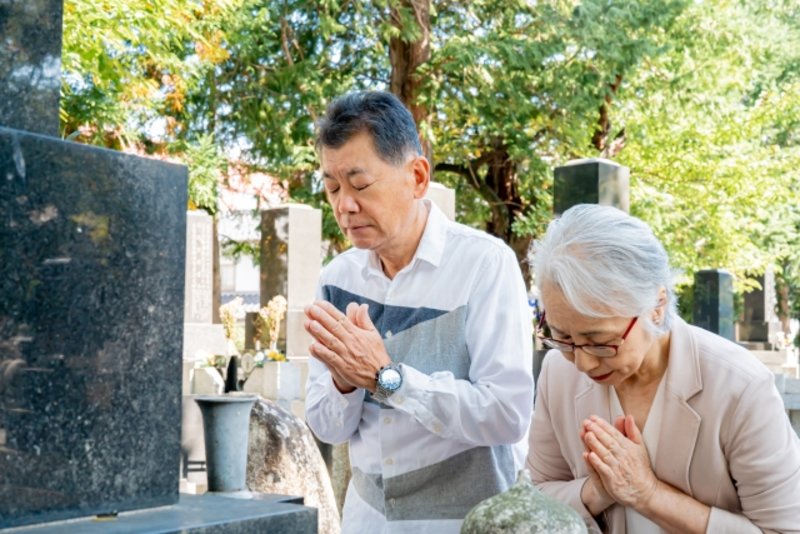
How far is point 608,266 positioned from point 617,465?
0.39 m

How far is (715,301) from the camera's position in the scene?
13.3 m

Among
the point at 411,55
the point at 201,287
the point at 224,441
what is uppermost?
the point at 411,55

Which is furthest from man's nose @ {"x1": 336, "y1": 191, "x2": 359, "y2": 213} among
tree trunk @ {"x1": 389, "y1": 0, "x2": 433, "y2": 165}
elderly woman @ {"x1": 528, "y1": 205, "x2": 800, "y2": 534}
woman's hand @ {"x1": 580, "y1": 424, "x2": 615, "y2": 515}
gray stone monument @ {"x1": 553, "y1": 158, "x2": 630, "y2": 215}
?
tree trunk @ {"x1": 389, "y1": 0, "x2": 433, "y2": 165}

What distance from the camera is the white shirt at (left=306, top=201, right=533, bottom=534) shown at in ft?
6.86

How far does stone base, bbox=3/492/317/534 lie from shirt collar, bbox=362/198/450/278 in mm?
766

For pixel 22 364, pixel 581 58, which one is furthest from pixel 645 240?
pixel 581 58

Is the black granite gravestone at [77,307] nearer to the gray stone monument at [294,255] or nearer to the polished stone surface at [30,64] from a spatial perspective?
the polished stone surface at [30,64]

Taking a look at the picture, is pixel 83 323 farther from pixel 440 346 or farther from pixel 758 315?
pixel 758 315

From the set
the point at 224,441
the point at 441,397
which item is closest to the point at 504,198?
the point at 224,441

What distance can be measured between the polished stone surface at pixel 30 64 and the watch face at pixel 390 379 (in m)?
0.81

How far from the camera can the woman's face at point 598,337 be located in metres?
1.88

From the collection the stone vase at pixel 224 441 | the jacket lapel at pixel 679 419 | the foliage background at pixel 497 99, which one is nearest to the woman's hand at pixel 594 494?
the jacket lapel at pixel 679 419

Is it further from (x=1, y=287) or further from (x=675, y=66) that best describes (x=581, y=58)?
(x=1, y=287)

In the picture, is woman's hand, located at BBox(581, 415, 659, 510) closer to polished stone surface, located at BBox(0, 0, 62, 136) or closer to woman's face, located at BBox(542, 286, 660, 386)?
woman's face, located at BBox(542, 286, 660, 386)
